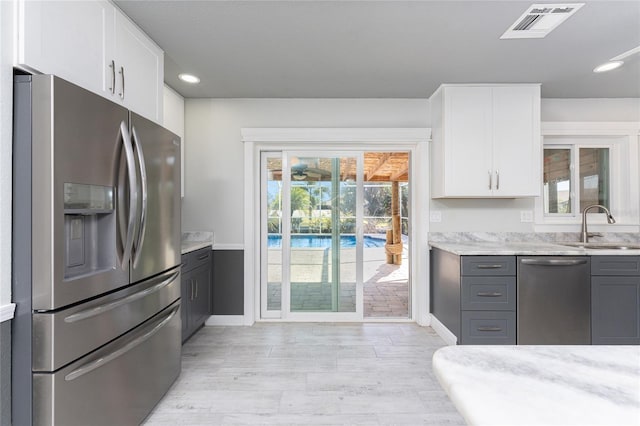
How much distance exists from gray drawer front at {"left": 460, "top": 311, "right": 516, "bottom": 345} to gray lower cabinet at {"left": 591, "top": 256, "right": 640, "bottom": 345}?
681mm

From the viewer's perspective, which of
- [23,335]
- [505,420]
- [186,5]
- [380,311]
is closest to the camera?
[505,420]

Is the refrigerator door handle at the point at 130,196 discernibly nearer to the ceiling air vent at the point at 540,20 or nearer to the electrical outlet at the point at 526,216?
the ceiling air vent at the point at 540,20

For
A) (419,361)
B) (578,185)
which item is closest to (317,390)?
(419,361)

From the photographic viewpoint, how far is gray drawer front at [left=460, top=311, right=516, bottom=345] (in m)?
2.62

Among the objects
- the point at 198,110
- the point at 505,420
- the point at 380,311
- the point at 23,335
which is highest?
the point at 198,110

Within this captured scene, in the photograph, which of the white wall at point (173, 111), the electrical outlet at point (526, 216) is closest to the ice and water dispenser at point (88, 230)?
the white wall at point (173, 111)

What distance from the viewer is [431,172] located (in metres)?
3.42

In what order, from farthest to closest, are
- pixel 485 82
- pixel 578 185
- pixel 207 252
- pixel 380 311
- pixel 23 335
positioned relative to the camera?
1. pixel 380 311
2. pixel 578 185
3. pixel 207 252
4. pixel 485 82
5. pixel 23 335

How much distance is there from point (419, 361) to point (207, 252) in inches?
85.8

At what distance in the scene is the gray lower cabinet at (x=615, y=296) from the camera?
263 centimetres

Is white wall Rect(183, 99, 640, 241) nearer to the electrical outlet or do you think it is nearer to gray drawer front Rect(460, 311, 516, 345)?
the electrical outlet

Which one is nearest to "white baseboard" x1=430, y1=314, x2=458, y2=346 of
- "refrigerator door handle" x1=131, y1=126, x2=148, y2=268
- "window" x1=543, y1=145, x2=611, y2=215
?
"window" x1=543, y1=145, x2=611, y2=215

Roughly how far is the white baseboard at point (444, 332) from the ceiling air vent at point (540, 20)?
234cm

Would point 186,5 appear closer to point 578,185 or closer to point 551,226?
point 551,226
